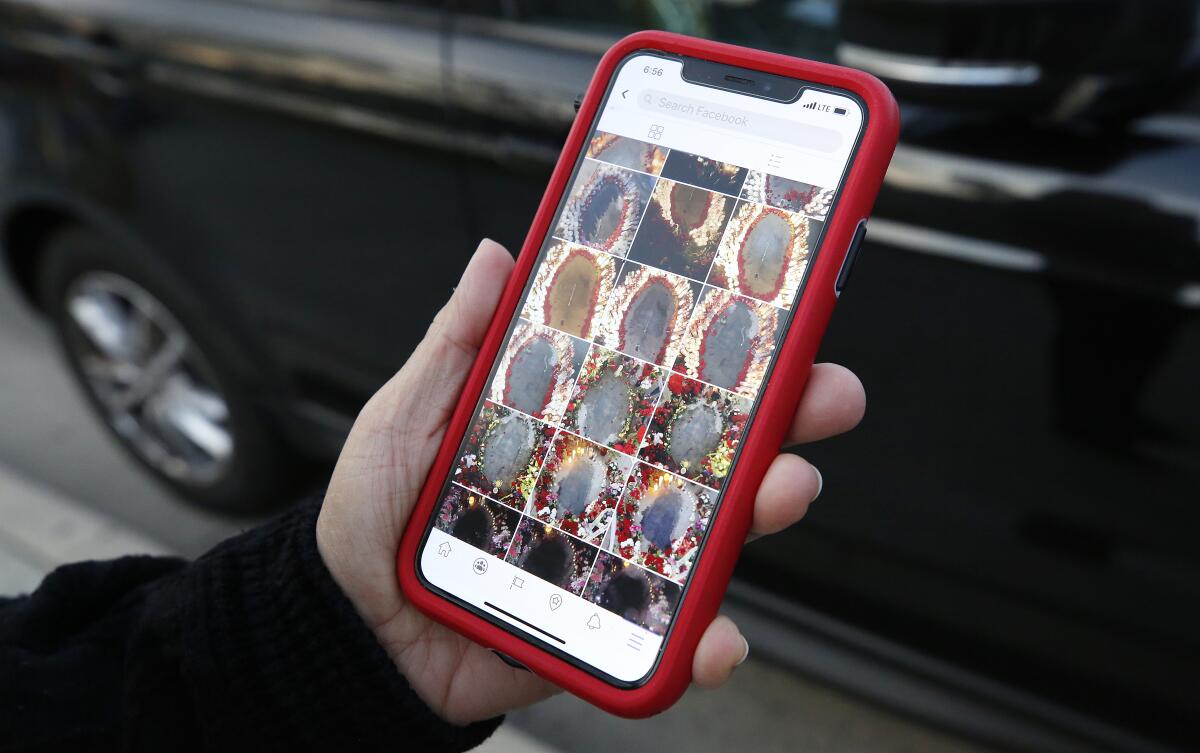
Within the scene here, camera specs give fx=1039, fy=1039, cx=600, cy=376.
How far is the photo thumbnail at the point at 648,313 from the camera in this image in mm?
1211

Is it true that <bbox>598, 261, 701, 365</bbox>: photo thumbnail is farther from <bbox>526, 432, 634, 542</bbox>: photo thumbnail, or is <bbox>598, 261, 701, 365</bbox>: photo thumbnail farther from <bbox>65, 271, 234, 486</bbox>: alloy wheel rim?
<bbox>65, 271, 234, 486</bbox>: alloy wheel rim

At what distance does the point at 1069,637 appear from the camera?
1.67 m

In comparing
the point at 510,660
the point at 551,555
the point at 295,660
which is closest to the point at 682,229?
the point at 551,555

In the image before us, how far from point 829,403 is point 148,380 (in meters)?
2.19

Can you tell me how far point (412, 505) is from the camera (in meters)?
1.33

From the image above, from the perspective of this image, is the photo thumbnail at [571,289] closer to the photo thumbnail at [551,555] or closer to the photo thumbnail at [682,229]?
the photo thumbnail at [682,229]

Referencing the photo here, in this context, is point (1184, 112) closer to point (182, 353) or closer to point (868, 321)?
point (868, 321)

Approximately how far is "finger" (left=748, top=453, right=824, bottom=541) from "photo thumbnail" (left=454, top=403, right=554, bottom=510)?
0.89ft

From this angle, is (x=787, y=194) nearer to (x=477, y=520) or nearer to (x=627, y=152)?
(x=627, y=152)

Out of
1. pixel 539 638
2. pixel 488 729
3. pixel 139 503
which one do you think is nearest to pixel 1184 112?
pixel 539 638

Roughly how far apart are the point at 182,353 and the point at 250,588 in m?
1.69

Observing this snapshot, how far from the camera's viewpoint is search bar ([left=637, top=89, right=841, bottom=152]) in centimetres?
118

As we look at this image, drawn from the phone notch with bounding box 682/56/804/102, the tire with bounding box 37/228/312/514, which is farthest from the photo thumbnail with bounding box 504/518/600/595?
the tire with bounding box 37/228/312/514

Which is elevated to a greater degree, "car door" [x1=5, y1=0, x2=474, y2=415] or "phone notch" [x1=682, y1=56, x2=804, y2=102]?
"phone notch" [x1=682, y1=56, x2=804, y2=102]
